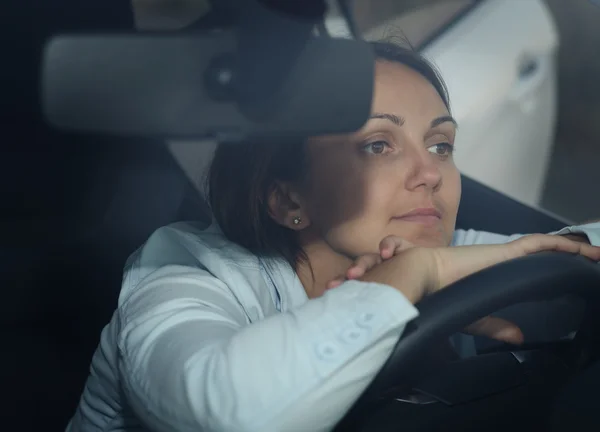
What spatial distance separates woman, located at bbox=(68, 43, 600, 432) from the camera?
0.62 metres

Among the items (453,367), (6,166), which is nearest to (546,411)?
(453,367)

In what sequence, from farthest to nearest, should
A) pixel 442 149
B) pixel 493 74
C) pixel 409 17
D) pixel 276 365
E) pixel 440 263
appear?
pixel 493 74
pixel 409 17
pixel 442 149
pixel 440 263
pixel 276 365

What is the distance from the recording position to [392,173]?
2.63ft

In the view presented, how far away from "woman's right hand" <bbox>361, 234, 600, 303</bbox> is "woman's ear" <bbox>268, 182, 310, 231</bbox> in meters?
0.19

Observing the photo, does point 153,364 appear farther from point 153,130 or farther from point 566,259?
point 566,259

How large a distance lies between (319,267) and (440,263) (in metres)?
0.21

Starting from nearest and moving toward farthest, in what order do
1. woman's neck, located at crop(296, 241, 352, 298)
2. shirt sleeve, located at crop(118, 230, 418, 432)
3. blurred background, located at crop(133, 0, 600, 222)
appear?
shirt sleeve, located at crop(118, 230, 418, 432) → woman's neck, located at crop(296, 241, 352, 298) → blurred background, located at crop(133, 0, 600, 222)

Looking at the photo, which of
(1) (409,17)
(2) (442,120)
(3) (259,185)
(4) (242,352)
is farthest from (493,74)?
(4) (242,352)

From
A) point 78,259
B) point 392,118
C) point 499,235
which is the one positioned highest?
point 392,118

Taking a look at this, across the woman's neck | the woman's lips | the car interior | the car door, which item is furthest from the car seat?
the car door

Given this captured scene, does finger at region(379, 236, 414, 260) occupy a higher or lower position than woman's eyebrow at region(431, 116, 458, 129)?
lower

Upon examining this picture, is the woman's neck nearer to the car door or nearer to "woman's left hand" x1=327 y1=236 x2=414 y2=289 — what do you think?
"woman's left hand" x1=327 y1=236 x2=414 y2=289

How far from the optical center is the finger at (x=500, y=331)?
0.78 metres

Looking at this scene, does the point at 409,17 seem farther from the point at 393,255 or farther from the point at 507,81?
the point at 393,255
